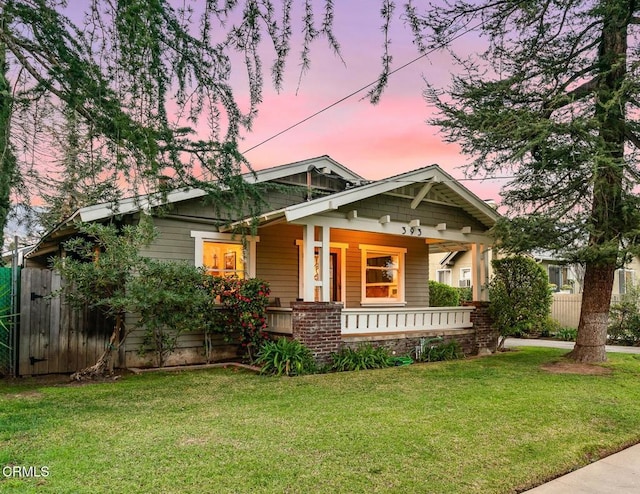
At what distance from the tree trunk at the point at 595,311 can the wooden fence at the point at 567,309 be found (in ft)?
26.7

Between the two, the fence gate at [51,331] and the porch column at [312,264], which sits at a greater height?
the porch column at [312,264]

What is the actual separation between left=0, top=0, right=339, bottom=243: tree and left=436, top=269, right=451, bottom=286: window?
24.2m

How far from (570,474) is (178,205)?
870cm

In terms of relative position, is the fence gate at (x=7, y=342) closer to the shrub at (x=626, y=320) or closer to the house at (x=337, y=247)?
the house at (x=337, y=247)

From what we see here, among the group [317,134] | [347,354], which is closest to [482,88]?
[347,354]

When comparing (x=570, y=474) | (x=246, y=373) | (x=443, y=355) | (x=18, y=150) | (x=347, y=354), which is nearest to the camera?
(x=18, y=150)

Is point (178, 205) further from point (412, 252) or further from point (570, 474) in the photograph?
point (570, 474)

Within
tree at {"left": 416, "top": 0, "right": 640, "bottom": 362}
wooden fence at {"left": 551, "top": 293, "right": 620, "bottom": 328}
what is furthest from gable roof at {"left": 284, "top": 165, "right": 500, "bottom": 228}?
wooden fence at {"left": 551, "top": 293, "right": 620, "bottom": 328}

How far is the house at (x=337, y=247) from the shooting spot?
400 inches

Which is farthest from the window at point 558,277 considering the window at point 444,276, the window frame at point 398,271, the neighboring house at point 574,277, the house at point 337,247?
the window frame at point 398,271

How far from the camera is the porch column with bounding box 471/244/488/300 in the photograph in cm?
1341

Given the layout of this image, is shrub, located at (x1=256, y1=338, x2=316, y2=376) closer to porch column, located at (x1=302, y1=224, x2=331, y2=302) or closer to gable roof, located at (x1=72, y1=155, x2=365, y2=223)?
porch column, located at (x1=302, y1=224, x2=331, y2=302)

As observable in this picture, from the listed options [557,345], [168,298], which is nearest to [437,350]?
[557,345]

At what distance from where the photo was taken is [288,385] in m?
8.20
